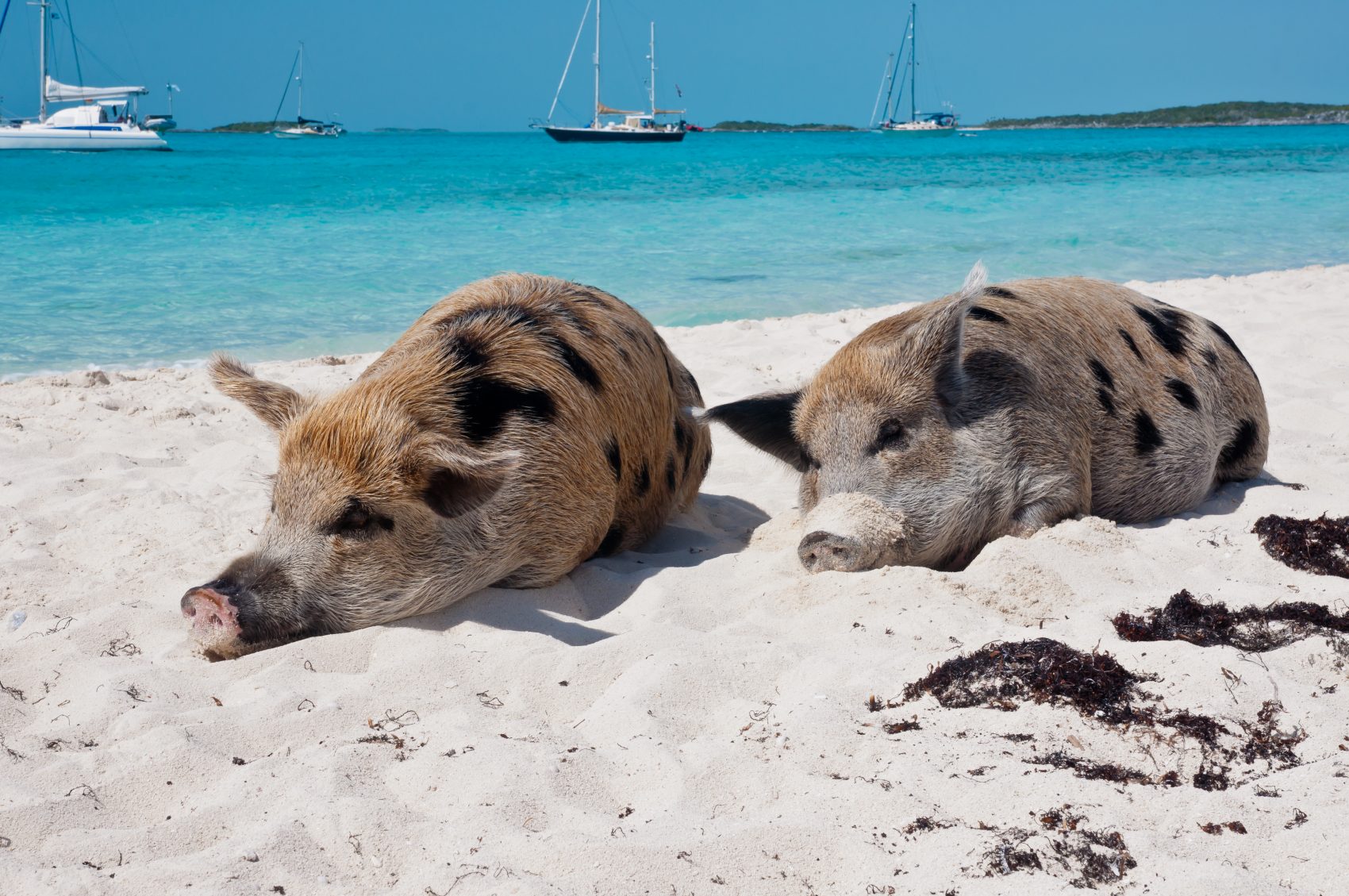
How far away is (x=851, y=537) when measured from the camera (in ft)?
15.9

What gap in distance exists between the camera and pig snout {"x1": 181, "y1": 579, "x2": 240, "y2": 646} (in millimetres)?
4207

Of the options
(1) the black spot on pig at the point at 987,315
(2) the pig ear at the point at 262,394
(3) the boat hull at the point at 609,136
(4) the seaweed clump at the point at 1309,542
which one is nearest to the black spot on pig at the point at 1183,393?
(4) the seaweed clump at the point at 1309,542

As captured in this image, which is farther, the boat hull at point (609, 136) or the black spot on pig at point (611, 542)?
the boat hull at point (609, 136)

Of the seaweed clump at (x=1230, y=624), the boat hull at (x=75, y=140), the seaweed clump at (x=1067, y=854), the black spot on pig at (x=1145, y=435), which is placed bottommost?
the seaweed clump at (x=1230, y=624)

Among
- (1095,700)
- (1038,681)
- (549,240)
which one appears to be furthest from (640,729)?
(549,240)

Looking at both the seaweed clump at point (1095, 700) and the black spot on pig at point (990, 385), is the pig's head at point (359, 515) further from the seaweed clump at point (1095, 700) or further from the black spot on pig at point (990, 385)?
the black spot on pig at point (990, 385)

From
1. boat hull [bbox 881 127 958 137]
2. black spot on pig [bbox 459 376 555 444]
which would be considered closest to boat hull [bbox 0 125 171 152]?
black spot on pig [bbox 459 376 555 444]

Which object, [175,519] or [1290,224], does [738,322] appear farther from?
[1290,224]

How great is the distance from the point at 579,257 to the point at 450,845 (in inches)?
682

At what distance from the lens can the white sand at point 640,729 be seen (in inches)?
108

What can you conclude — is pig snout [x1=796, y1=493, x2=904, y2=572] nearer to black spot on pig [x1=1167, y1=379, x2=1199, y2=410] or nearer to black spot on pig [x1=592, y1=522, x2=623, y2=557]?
black spot on pig [x1=592, y1=522, x2=623, y2=557]

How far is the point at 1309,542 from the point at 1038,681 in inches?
83.8

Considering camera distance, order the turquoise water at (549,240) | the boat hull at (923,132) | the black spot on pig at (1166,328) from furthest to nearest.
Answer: the boat hull at (923,132) → the turquoise water at (549,240) → the black spot on pig at (1166,328)

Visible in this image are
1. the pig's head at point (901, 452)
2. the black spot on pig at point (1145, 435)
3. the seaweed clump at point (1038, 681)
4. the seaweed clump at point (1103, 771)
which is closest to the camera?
the seaweed clump at point (1103, 771)
